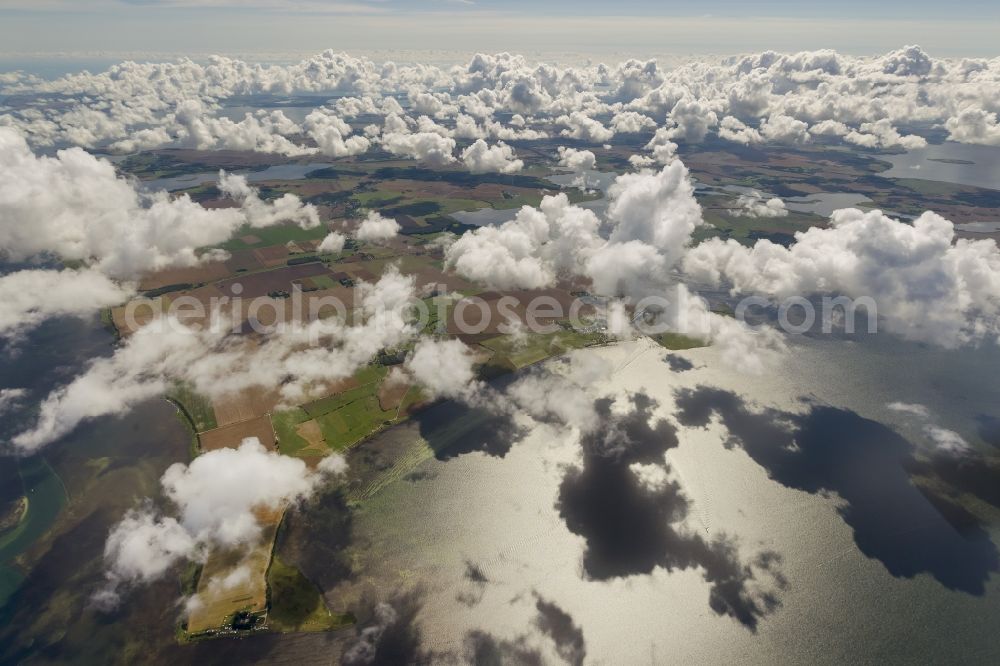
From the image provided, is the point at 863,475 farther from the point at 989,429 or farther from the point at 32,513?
the point at 32,513

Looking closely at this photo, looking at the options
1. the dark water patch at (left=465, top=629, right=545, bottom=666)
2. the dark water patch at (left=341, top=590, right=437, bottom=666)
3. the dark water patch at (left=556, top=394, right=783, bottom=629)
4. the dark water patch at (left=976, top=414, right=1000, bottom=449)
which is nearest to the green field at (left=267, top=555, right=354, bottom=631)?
the dark water patch at (left=341, top=590, right=437, bottom=666)

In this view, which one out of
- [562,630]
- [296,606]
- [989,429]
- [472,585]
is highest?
[989,429]

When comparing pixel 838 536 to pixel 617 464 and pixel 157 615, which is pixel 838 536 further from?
pixel 157 615

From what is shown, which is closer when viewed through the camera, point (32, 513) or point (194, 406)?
point (32, 513)

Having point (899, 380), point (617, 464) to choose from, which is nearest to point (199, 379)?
point (617, 464)

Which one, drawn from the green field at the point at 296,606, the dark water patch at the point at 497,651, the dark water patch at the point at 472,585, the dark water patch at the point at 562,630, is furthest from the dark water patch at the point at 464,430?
the dark water patch at the point at 497,651

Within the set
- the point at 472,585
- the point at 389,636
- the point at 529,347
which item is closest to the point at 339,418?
the point at 472,585
